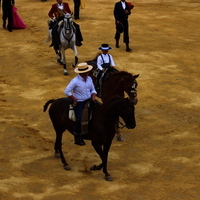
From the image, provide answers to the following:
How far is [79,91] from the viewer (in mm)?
11516

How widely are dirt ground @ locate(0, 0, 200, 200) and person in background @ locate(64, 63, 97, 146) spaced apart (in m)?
1.21

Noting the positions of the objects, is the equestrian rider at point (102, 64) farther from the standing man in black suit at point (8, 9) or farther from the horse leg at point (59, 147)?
the standing man in black suit at point (8, 9)

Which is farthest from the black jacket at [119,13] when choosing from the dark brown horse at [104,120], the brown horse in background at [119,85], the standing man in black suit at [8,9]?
the dark brown horse at [104,120]

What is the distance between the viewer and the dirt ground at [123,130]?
1116cm

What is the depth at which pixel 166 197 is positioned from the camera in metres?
10.7

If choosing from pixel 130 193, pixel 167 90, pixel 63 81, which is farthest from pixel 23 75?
pixel 130 193

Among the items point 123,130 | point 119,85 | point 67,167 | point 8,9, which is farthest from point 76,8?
point 67,167

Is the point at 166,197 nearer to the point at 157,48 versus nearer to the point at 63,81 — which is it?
the point at 63,81

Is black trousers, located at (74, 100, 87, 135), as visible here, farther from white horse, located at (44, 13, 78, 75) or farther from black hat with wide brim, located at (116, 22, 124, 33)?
black hat with wide brim, located at (116, 22, 124, 33)

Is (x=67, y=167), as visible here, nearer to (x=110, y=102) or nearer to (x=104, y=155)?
(x=104, y=155)

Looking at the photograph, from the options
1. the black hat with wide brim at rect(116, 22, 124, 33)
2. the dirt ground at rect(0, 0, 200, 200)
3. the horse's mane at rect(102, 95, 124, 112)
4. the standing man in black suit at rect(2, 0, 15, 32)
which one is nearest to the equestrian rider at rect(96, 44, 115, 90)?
the dirt ground at rect(0, 0, 200, 200)

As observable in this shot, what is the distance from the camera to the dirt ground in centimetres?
1116

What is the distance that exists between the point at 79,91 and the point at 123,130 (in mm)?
3212

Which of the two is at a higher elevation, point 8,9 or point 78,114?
point 78,114
